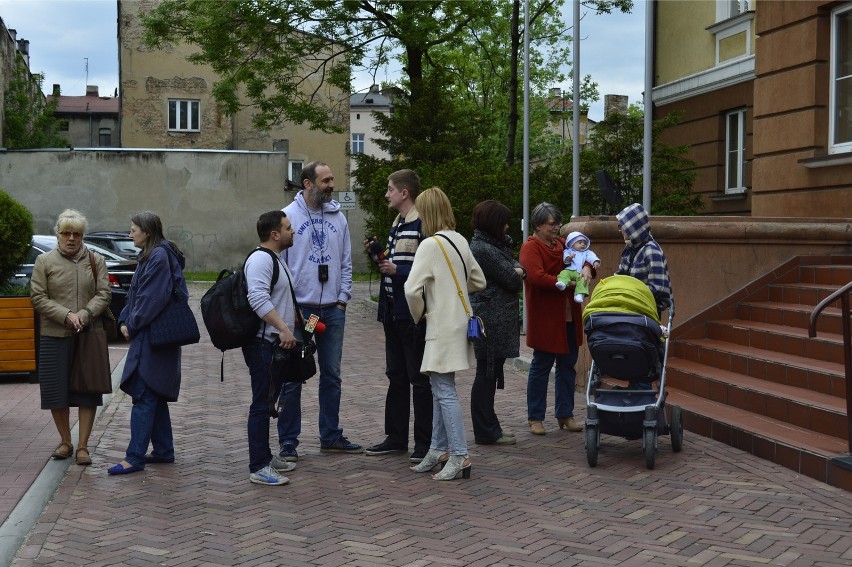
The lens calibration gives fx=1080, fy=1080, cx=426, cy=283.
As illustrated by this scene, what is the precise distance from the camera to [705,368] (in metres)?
10.2

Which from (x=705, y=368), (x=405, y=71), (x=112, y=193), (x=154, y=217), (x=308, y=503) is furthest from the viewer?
(x=112, y=193)

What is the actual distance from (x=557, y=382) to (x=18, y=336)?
20.7ft

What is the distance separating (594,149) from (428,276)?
12.3 meters

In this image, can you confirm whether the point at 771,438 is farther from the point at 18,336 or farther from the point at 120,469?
the point at 18,336

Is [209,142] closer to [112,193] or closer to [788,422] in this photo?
[112,193]

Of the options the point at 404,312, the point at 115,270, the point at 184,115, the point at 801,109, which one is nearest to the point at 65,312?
the point at 404,312

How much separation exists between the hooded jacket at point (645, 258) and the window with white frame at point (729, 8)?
12069 millimetres

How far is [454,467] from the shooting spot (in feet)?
23.7

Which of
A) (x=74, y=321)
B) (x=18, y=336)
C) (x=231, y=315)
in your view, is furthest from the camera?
(x=18, y=336)

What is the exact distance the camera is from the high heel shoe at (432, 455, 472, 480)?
23.7 ft

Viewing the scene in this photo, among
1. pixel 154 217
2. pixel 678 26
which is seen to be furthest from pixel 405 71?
pixel 154 217

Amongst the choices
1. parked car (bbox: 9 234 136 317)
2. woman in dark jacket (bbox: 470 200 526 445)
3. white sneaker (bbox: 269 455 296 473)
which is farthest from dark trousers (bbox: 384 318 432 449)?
parked car (bbox: 9 234 136 317)

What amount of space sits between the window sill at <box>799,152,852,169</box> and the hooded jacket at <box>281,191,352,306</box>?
7420mm

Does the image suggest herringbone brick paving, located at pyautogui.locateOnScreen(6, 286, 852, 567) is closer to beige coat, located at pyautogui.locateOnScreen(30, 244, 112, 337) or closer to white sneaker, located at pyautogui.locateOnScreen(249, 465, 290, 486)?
white sneaker, located at pyautogui.locateOnScreen(249, 465, 290, 486)
